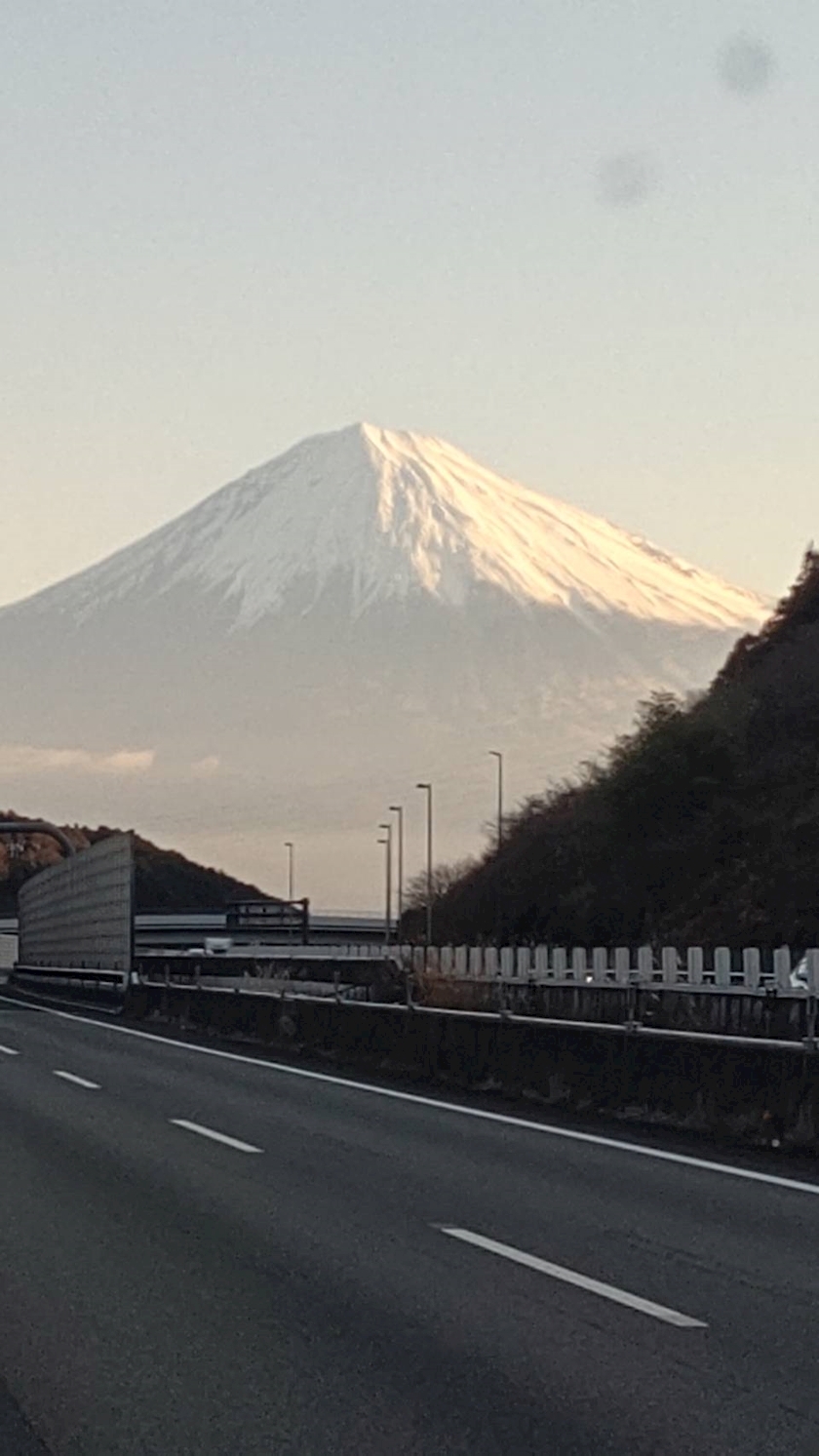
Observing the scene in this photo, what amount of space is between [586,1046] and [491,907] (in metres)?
97.4

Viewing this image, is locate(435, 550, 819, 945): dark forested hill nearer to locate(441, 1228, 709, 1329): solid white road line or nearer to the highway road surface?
the highway road surface

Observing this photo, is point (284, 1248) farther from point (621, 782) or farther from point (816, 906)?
point (621, 782)

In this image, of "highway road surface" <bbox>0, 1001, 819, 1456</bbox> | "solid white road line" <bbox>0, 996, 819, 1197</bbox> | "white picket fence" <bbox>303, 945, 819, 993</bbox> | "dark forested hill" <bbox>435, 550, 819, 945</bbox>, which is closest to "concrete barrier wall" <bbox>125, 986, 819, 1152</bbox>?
"solid white road line" <bbox>0, 996, 819, 1197</bbox>

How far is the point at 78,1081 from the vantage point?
27594mm

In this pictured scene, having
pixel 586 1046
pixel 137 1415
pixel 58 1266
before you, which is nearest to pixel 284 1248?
pixel 58 1266

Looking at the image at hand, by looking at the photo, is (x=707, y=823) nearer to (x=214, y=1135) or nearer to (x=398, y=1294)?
(x=214, y=1135)

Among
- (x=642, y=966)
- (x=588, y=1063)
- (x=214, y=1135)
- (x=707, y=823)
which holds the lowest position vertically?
(x=214, y=1135)

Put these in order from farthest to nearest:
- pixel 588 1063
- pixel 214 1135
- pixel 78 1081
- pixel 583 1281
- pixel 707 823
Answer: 1. pixel 707 823
2. pixel 78 1081
3. pixel 588 1063
4. pixel 214 1135
5. pixel 583 1281

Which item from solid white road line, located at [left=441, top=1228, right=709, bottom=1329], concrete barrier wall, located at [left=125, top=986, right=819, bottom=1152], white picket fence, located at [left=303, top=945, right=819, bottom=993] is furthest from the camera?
white picket fence, located at [left=303, top=945, right=819, bottom=993]

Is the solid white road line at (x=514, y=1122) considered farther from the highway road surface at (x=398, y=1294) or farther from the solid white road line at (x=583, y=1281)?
the solid white road line at (x=583, y=1281)

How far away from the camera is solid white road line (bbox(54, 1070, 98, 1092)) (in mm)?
Result: 26422

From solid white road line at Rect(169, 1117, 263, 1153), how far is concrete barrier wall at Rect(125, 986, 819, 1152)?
152 inches

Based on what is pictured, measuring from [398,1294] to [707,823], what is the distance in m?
83.3

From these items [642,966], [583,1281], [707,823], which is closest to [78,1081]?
[583,1281]
